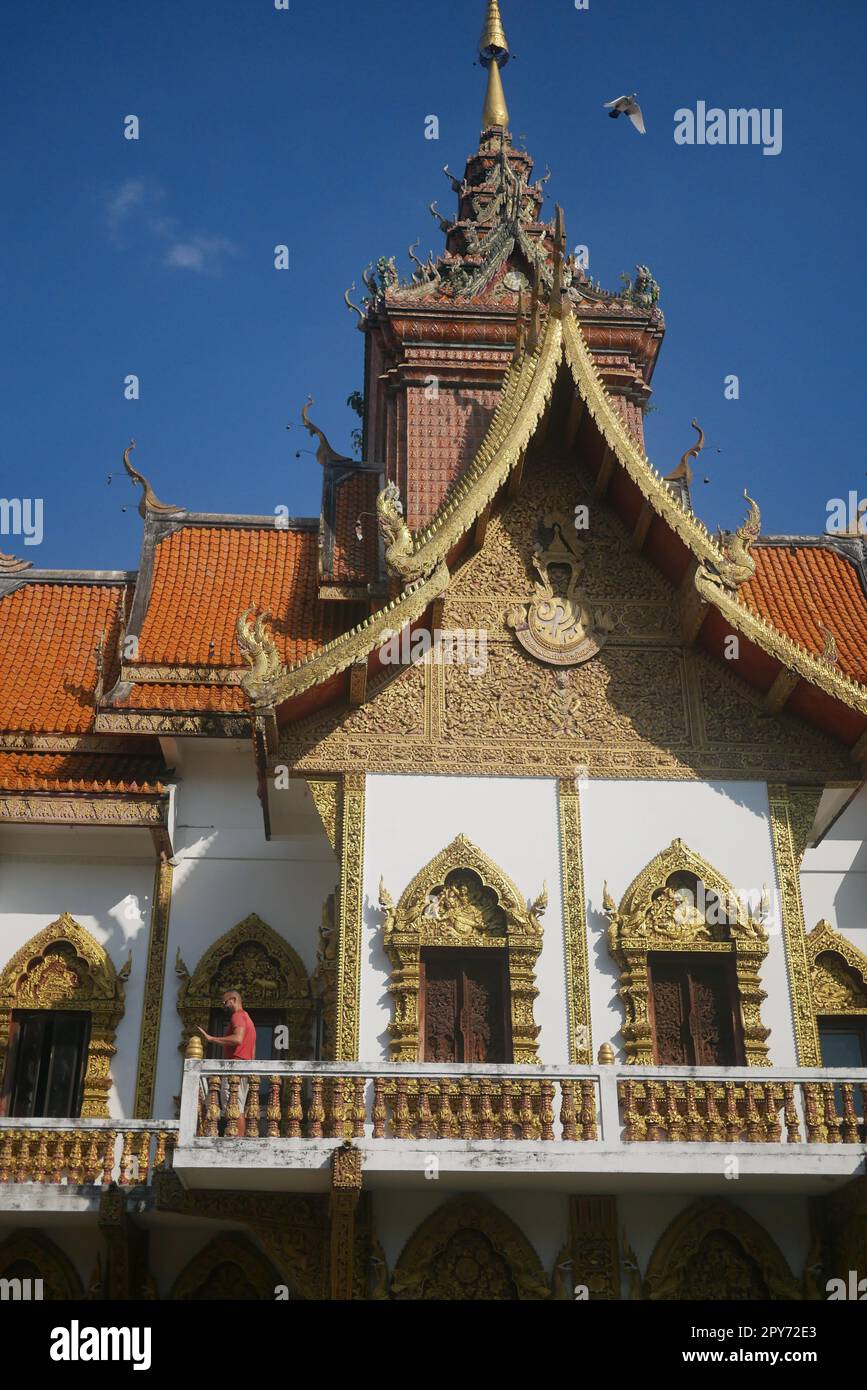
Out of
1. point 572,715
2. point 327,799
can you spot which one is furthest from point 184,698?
point 572,715

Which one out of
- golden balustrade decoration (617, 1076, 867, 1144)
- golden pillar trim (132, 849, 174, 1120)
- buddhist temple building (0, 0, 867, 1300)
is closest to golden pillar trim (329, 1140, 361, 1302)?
buddhist temple building (0, 0, 867, 1300)

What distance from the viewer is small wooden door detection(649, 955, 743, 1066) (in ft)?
35.1

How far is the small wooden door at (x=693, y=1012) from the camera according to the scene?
10695mm

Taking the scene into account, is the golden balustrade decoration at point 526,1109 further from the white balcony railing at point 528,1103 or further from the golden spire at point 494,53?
the golden spire at point 494,53

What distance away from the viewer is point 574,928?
35.6 ft

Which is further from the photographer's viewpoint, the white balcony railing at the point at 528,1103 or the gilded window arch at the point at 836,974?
the gilded window arch at the point at 836,974

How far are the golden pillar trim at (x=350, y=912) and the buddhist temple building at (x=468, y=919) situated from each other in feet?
0.10

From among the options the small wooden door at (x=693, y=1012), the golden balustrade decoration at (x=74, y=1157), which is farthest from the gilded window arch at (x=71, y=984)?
the small wooden door at (x=693, y=1012)

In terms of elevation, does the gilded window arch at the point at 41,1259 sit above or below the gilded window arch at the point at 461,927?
below

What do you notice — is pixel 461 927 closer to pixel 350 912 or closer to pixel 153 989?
pixel 350 912

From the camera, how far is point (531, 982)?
10.7 meters

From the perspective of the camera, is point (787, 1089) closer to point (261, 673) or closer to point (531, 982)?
point (531, 982)

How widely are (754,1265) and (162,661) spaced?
6.74 metres

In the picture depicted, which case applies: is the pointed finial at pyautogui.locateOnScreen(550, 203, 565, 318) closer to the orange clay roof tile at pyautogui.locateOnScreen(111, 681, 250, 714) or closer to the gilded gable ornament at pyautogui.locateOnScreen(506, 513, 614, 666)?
the gilded gable ornament at pyautogui.locateOnScreen(506, 513, 614, 666)
